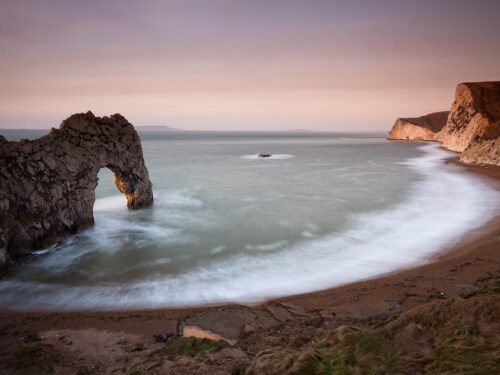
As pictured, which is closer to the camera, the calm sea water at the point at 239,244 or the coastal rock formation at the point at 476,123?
the calm sea water at the point at 239,244

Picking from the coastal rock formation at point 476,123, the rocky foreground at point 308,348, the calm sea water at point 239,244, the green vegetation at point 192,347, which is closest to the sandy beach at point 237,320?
the rocky foreground at point 308,348

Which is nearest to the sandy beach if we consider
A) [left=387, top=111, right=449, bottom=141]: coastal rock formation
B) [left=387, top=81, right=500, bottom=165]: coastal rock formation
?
[left=387, top=81, right=500, bottom=165]: coastal rock formation

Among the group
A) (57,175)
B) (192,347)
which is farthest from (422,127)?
(192,347)

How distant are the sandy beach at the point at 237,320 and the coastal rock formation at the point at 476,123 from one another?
1191 inches

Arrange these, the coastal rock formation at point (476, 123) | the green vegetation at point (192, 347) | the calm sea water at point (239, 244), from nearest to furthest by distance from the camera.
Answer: the green vegetation at point (192, 347) < the calm sea water at point (239, 244) < the coastal rock formation at point (476, 123)

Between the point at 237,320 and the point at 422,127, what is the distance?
322 feet

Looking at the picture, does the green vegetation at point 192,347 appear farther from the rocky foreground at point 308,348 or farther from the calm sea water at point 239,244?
the calm sea water at point 239,244

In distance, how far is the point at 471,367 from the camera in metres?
3.62

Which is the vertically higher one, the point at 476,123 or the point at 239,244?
the point at 476,123

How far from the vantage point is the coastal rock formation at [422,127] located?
87.1m

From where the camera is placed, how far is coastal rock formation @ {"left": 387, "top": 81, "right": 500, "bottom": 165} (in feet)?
108

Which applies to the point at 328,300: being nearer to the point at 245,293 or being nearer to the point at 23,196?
the point at 245,293

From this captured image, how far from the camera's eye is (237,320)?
745 centimetres

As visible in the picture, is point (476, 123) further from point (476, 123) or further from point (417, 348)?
point (417, 348)
